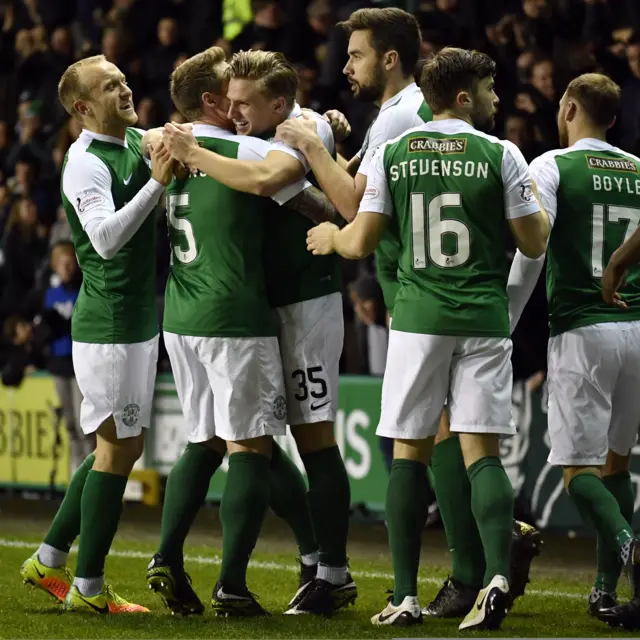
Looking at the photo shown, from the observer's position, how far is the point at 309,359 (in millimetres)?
5242

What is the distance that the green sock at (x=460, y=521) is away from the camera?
5.22 m

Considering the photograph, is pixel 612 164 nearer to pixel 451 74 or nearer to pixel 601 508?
pixel 451 74

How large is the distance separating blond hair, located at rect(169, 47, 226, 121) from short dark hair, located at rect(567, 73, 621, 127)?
1.35 m

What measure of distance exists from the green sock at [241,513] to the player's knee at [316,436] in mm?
263

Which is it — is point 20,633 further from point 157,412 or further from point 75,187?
point 157,412

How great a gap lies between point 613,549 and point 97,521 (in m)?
1.93

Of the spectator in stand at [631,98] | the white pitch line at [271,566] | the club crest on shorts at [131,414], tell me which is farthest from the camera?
the spectator in stand at [631,98]

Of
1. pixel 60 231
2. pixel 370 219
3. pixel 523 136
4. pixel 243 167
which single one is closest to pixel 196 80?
pixel 243 167

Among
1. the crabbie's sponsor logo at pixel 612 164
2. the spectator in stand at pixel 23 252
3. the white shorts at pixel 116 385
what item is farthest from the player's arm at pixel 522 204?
the spectator in stand at pixel 23 252

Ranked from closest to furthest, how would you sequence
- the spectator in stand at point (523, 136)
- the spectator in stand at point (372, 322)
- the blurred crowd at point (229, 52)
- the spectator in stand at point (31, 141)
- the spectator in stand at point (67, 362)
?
the spectator in stand at point (523, 136) < the blurred crowd at point (229, 52) < the spectator in stand at point (372, 322) < the spectator in stand at point (67, 362) < the spectator in stand at point (31, 141)

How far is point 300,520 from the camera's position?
17.9 ft

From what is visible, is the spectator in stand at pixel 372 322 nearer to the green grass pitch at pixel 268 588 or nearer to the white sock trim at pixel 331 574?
the green grass pitch at pixel 268 588

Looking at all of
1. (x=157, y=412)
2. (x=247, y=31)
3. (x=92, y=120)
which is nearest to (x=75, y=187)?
(x=92, y=120)

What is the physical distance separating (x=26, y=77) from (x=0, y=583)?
838 centimetres
